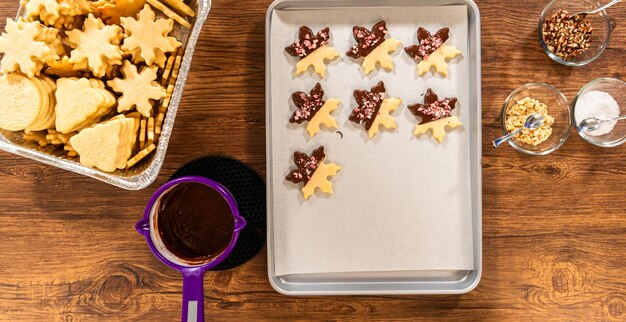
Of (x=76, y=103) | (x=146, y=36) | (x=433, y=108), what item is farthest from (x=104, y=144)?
(x=433, y=108)

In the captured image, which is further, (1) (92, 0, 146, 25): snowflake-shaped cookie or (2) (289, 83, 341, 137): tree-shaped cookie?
(2) (289, 83, 341, 137): tree-shaped cookie

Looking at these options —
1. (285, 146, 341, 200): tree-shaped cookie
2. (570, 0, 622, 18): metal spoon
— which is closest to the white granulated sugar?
(570, 0, 622, 18): metal spoon

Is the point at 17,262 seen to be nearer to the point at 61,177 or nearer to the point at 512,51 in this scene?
the point at 61,177

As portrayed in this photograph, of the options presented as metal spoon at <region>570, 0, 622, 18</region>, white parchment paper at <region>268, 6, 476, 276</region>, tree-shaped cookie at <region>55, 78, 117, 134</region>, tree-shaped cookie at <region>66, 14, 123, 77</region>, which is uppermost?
metal spoon at <region>570, 0, 622, 18</region>

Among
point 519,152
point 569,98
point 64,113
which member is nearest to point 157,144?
point 64,113

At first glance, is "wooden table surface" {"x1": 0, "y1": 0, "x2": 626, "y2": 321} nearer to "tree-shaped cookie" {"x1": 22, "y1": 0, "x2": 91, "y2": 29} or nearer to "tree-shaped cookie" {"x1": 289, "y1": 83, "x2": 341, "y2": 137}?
"tree-shaped cookie" {"x1": 289, "y1": 83, "x2": 341, "y2": 137}

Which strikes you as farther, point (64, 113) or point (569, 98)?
point (569, 98)
